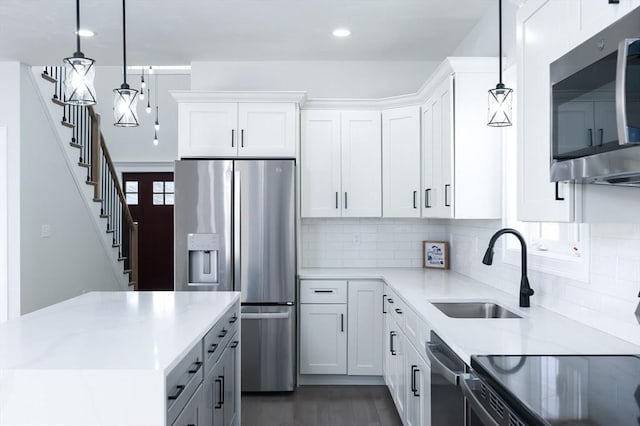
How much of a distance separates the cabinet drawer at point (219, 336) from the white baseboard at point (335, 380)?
1.41 meters

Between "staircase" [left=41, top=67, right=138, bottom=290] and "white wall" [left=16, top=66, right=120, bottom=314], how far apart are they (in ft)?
0.91

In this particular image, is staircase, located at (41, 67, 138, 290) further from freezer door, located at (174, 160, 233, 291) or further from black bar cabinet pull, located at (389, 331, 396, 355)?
black bar cabinet pull, located at (389, 331, 396, 355)

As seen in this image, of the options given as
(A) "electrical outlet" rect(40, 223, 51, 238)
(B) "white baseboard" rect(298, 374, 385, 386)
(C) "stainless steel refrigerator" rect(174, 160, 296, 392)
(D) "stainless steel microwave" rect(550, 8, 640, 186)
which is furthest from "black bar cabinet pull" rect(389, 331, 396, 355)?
(A) "electrical outlet" rect(40, 223, 51, 238)

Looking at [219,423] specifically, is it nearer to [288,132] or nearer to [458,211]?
[458,211]

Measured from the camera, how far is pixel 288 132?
4.23 metres

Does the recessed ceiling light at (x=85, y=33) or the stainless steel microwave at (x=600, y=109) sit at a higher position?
the recessed ceiling light at (x=85, y=33)

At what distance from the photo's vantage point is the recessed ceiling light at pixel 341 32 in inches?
154

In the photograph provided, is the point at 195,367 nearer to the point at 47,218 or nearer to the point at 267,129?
the point at 267,129

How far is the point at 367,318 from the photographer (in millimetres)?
4191

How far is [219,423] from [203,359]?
1.84 ft

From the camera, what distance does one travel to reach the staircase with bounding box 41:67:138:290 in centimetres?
548

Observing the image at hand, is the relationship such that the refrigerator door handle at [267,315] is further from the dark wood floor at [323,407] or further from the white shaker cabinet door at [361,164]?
the white shaker cabinet door at [361,164]

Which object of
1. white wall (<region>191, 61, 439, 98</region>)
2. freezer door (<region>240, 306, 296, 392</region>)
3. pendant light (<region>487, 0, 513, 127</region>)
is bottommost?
freezer door (<region>240, 306, 296, 392</region>)

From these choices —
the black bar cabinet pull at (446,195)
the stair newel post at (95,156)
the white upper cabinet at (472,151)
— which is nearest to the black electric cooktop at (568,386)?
the white upper cabinet at (472,151)
